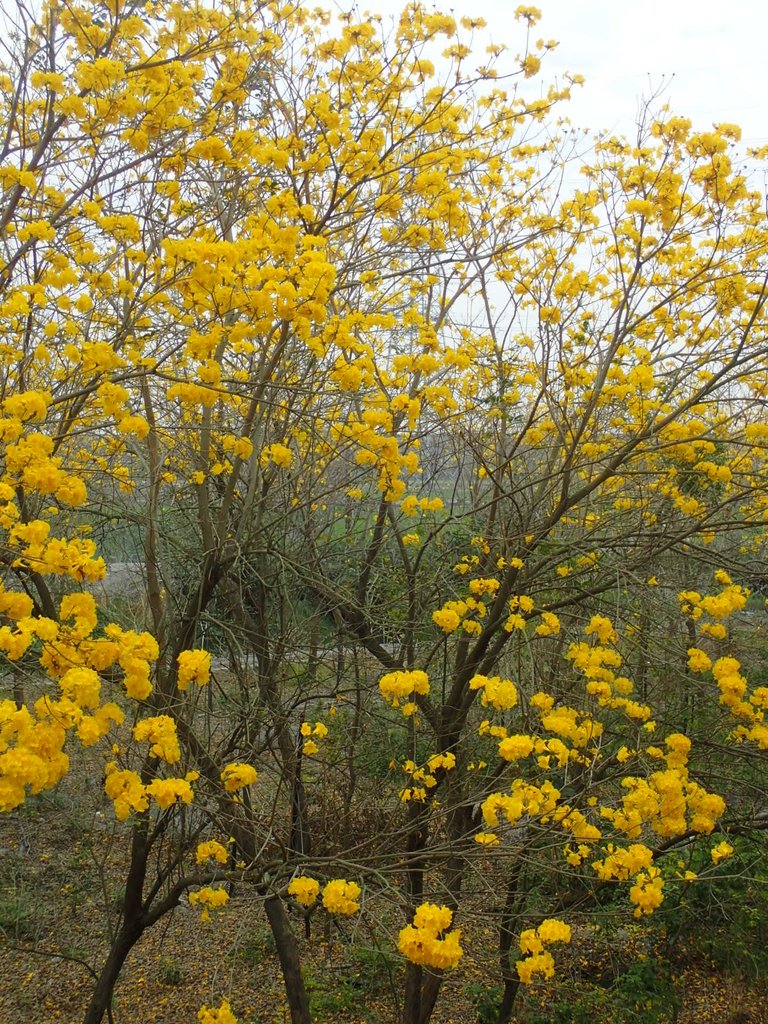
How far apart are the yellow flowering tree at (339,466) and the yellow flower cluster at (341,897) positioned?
1 centimetres

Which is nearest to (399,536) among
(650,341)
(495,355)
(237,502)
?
(237,502)

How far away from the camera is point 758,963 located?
525 cm

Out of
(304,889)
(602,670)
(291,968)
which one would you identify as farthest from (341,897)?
(291,968)

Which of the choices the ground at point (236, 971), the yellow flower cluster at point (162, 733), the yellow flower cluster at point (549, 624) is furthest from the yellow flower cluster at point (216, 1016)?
the yellow flower cluster at point (549, 624)

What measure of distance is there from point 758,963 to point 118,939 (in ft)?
13.7

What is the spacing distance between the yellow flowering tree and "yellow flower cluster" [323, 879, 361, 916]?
0.04 feet

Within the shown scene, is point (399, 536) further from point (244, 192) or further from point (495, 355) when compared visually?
point (244, 192)

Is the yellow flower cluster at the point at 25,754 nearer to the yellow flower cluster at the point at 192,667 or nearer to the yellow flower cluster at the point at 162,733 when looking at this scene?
the yellow flower cluster at the point at 162,733

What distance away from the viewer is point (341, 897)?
2725 mm

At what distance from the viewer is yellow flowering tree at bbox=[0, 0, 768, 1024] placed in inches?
115

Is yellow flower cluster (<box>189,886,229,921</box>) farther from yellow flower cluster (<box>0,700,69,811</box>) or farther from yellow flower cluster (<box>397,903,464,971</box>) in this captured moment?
yellow flower cluster (<box>0,700,69,811</box>)

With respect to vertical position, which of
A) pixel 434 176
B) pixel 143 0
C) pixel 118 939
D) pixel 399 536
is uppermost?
pixel 143 0

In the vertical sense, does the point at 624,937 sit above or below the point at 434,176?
below

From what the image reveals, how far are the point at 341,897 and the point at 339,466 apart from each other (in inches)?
164
